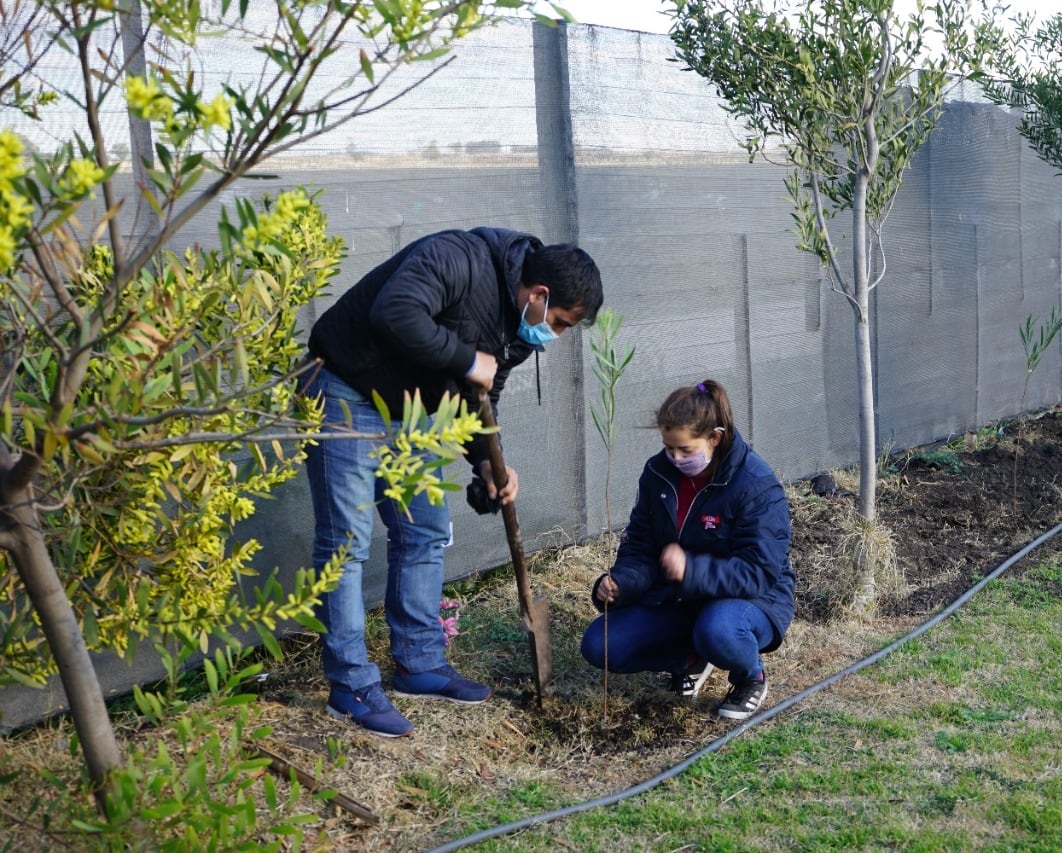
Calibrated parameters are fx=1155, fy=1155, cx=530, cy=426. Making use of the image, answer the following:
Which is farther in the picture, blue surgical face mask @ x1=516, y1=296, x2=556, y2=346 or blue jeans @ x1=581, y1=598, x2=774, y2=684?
blue jeans @ x1=581, y1=598, x2=774, y2=684

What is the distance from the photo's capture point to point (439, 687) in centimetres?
403

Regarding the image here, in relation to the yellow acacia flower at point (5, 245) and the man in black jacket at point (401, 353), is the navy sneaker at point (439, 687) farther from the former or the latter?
the yellow acacia flower at point (5, 245)

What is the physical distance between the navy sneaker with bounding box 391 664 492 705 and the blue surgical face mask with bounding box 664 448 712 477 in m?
1.04

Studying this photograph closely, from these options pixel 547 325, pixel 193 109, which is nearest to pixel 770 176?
pixel 547 325

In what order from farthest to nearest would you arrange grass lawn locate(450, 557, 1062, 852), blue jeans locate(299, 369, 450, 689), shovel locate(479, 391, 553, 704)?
shovel locate(479, 391, 553, 704) < blue jeans locate(299, 369, 450, 689) < grass lawn locate(450, 557, 1062, 852)

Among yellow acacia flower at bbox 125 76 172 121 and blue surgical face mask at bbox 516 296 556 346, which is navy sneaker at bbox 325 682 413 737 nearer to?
blue surgical face mask at bbox 516 296 556 346

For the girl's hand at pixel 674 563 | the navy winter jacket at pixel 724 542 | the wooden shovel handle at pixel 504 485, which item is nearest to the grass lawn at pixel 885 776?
the navy winter jacket at pixel 724 542

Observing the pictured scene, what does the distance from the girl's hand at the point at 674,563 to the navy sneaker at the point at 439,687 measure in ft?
2.54

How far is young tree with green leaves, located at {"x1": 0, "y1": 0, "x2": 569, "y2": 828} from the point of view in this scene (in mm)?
1832

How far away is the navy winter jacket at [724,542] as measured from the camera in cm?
395

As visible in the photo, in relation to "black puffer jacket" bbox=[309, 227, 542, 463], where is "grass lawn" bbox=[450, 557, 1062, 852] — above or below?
below

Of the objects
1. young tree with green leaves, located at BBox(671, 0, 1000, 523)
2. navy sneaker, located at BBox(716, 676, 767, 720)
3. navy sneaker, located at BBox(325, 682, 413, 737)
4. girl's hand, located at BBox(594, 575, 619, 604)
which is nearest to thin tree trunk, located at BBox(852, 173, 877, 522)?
young tree with green leaves, located at BBox(671, 0, 1000, 523)

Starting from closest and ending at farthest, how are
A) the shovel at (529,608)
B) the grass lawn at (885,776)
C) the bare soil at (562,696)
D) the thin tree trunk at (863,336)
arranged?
the grass lawn at (885,776) → the bare soil at (562,696) → the shovel at (529,608) → the thin tree trunk at (863,336)

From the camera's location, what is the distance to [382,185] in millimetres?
4523
